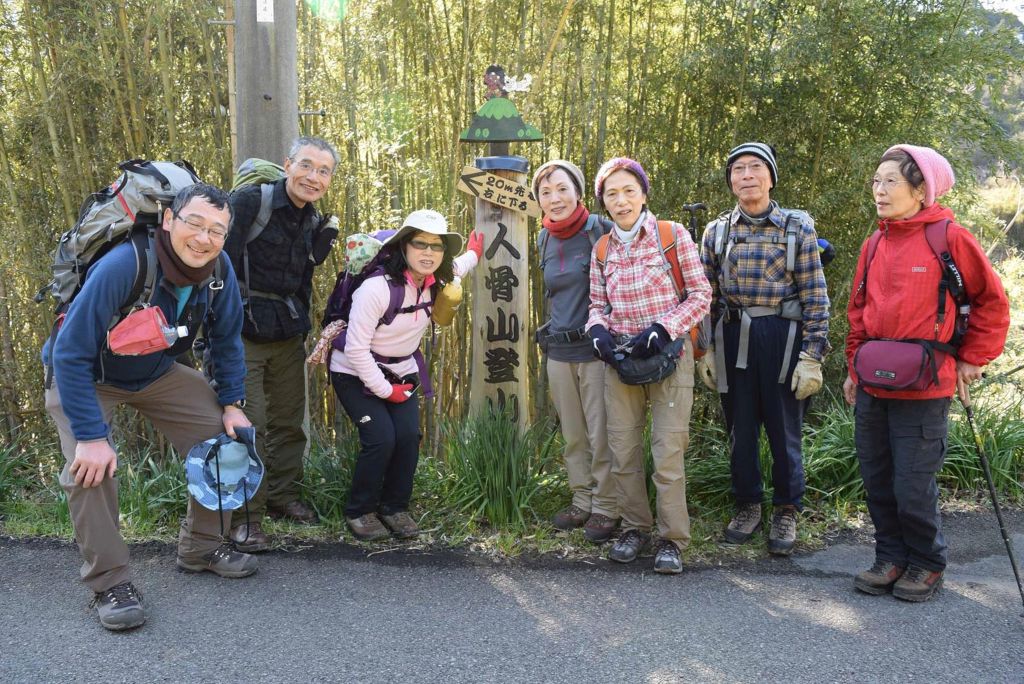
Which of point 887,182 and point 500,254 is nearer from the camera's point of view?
point 887,182

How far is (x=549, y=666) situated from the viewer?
2.48 meters

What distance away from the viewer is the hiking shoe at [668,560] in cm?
312

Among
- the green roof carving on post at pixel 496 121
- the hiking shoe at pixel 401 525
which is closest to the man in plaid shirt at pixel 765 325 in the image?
the green roof carving on post at pixel 496 121

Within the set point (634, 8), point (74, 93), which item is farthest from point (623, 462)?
point (74, 93)

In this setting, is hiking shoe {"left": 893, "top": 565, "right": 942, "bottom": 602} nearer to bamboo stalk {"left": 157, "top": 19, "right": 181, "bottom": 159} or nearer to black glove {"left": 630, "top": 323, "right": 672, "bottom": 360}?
black glove {"left": 630, "top": 323, "right": 672, "bottom": 360}

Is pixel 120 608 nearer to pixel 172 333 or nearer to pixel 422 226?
pixel 172 333

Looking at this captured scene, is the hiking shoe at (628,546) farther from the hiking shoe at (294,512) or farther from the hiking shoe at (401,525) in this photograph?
the hiking shoe at (294,512)

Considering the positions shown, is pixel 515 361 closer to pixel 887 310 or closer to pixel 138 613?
pixel 887 310

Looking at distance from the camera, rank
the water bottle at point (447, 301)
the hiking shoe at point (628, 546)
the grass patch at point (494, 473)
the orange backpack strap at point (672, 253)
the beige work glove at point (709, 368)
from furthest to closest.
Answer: the grass patch at point (494, 473)
the water bottle at point (447, 301)
the beige work glove at point (709, 368)
the hiking shoe at point (628, 546)
the orange backpack strap at point (672, 253)


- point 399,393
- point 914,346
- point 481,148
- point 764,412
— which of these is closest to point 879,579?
point 764,412

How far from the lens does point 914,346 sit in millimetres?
2738

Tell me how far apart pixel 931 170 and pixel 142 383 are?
9.23ft

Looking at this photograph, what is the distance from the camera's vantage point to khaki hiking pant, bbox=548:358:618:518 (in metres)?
3.35

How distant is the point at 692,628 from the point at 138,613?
1.84 metres
